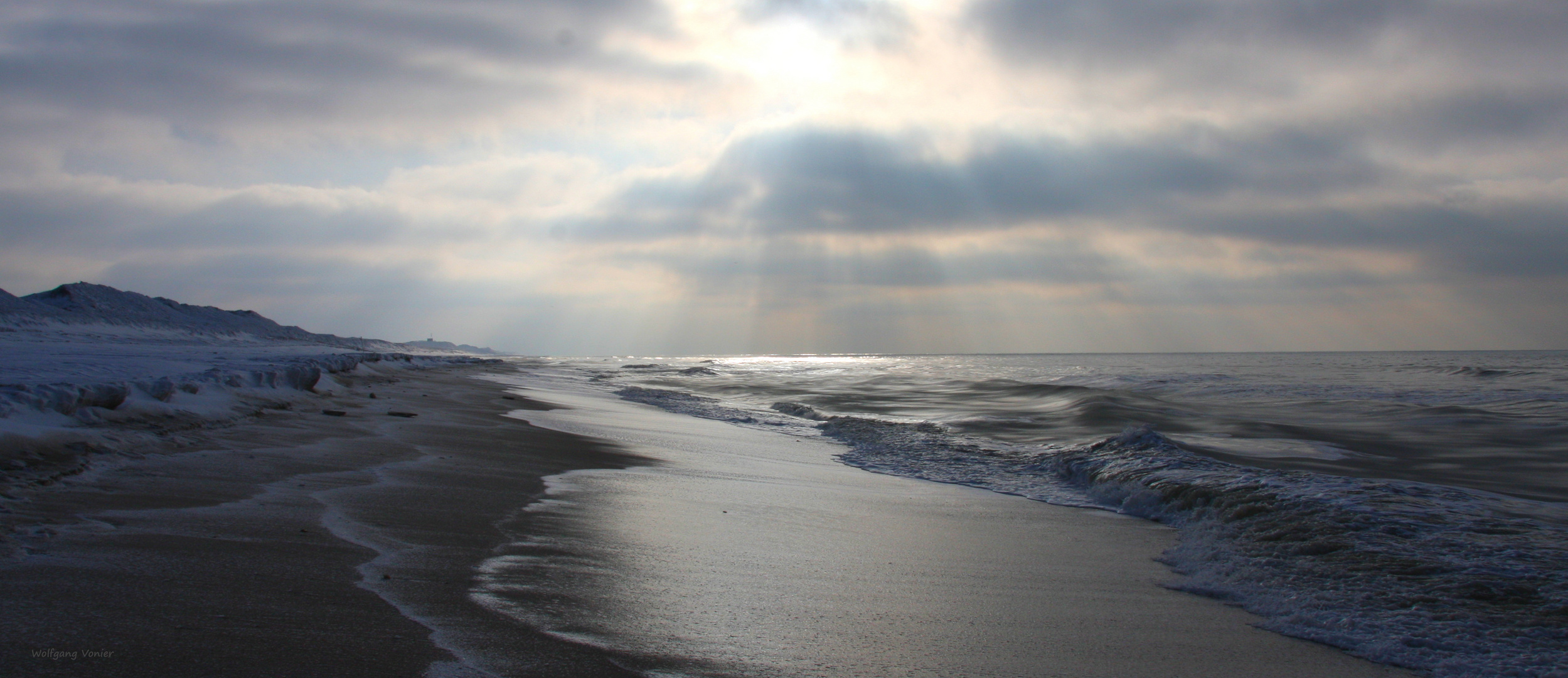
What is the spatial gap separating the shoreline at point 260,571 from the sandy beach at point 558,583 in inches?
0.6

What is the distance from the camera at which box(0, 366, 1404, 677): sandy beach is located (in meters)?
2.76

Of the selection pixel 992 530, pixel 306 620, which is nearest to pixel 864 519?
pixel 992 530

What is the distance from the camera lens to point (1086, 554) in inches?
204

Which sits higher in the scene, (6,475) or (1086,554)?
(6,475)

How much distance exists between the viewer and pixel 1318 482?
290 inches

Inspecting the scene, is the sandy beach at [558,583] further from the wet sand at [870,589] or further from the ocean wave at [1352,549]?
the ocean wave at [1352,549]

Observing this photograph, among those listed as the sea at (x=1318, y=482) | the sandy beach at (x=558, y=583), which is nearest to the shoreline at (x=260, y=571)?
the sandy beach at (x=558, y=583)

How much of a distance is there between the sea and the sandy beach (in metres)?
0.53

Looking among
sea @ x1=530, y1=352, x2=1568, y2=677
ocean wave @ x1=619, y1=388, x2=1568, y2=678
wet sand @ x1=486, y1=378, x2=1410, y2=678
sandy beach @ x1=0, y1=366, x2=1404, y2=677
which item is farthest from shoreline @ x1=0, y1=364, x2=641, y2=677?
Result: sea @ x1=530, y1=352, x2=1568, y2=677

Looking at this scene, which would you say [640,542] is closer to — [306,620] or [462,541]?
[462,541]

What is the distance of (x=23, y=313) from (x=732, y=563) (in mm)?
73488

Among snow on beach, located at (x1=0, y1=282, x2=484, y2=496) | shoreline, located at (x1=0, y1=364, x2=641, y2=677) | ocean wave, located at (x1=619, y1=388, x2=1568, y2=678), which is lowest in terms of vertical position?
ocean wave, located at (x1=619, y1=388, x2=1568, y2=678)

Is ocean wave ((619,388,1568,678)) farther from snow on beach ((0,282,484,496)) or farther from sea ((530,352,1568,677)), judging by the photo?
snow on beach ((0,282,484,496))

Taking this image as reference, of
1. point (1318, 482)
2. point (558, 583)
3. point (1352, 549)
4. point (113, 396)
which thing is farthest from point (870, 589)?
Result: point (113, 396)
